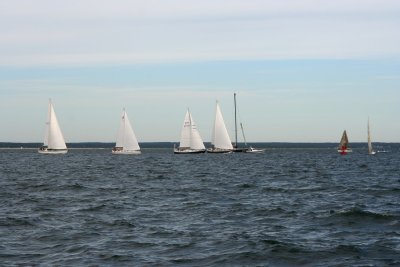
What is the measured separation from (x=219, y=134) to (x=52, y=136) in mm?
35528

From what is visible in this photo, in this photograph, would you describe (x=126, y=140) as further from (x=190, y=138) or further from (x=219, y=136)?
(x=219, y=136)

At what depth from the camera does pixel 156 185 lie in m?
49.2

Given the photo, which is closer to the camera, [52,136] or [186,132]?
[186,132]

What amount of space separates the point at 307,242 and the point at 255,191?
20969 millimetres

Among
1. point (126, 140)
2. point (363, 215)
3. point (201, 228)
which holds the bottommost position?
point (201, 228)

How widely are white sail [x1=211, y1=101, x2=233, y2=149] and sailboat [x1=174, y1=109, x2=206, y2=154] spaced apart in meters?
3.94

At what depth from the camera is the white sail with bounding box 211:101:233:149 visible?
441ft

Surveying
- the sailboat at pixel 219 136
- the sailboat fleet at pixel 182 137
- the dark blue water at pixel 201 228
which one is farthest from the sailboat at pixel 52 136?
the dark blue water at pixel 201 228

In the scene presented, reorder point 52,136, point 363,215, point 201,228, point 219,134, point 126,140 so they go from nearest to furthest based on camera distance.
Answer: point 201,228 < point 363,215 < point 219,134 < point 52,136 < point 126,140

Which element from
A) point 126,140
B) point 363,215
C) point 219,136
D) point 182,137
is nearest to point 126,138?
point 126,140

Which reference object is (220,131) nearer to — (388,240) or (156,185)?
(156,185)

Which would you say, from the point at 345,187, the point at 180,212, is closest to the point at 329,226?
the point at 180,212

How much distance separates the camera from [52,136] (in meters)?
141

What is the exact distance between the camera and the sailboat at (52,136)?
135 meters
